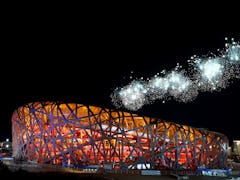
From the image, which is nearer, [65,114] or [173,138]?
[65,114]

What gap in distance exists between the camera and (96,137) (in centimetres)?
4241

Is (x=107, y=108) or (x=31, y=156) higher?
(x=107, y=108)

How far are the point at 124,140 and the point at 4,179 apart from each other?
2903cm

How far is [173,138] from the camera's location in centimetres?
4716

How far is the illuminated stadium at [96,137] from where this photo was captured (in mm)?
42062

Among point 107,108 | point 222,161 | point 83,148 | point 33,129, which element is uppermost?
point 107,108

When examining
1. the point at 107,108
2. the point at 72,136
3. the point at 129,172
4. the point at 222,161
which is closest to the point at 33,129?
the point at 72,136

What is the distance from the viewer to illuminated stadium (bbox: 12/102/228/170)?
4206cm

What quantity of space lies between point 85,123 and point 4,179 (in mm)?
27992

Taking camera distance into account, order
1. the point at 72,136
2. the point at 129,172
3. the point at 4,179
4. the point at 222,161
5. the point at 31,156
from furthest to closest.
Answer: the point at 222,161, the point at 31,156, the point at 72,136, the point at 129,172, the point at 4,179

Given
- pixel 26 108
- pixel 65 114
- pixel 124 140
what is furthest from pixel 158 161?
pixel 26 108

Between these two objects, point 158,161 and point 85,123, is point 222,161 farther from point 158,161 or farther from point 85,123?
point 85,123

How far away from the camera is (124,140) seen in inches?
1697

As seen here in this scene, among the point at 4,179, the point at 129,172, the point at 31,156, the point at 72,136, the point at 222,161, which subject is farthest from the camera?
the point at 222,161
